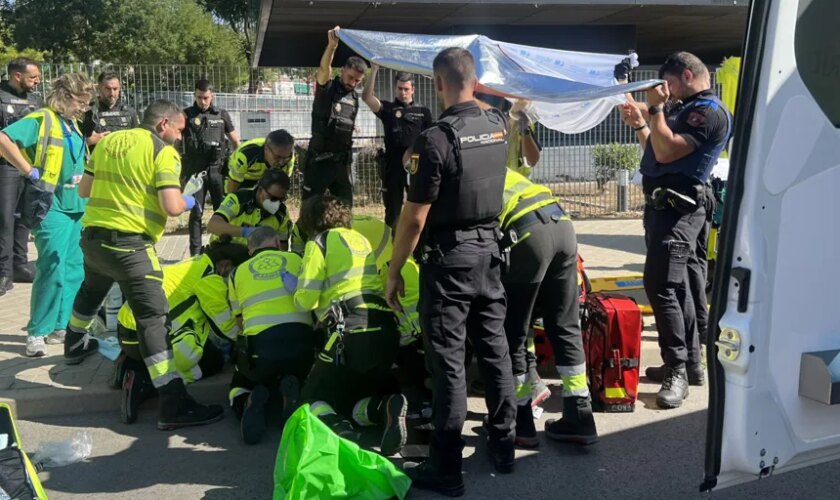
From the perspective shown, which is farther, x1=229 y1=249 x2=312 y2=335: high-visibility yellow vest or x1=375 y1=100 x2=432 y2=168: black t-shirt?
x1=375 y1=100 x2=432 y2=168: black t-shirt

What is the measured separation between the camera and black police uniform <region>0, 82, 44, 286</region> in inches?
300

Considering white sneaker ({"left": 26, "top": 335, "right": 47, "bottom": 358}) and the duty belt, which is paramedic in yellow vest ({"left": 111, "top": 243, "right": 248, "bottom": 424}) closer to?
Answer: white sneaker ({"left": 26, "top": 335, "right": 47, "bottom": 358})

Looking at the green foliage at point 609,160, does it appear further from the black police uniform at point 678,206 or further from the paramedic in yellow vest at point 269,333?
the paramedic in yellow vest at point 269,333

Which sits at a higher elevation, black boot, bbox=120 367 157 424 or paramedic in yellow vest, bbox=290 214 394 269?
paramedic in yellow vest, bbox=290 214 394 269

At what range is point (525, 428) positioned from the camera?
431 cm

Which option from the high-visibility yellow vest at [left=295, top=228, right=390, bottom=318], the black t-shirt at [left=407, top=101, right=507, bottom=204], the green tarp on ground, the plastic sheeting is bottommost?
the green tarp on ground

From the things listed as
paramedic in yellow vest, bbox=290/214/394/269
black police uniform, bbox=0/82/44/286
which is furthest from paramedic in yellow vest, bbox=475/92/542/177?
black police uniform, bbox=0/82/44/286

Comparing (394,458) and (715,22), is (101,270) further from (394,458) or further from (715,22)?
(715,22)

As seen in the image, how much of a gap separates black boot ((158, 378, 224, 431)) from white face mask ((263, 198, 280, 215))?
1.73 metres

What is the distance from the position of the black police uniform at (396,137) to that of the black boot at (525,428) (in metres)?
3.54

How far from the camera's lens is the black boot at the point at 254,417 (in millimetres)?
4441

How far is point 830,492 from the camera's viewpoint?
12.2ft

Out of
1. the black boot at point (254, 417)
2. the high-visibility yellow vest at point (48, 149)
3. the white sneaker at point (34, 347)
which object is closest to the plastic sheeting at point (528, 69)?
the black boot at point (254, 417)

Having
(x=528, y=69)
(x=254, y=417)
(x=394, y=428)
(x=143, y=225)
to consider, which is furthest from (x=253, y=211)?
(x=394, y=428)
